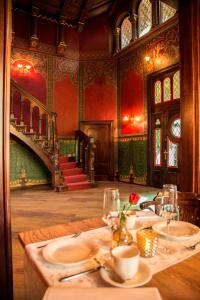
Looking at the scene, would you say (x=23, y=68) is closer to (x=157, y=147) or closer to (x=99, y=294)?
(x=157, y=147)

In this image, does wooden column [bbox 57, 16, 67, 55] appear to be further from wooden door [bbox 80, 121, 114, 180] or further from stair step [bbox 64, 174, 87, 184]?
stair step [bbox 64, 174, 87, 184]

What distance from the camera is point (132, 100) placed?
27.0 ft

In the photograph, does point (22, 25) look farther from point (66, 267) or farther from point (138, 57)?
point (66, 267)

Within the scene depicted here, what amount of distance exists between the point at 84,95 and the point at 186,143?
23.8ft

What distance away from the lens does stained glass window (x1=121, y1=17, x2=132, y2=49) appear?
852cm

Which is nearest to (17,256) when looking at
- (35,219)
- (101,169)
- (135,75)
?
(35,219)

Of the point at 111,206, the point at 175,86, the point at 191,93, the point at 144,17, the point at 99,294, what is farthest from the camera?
the point at 144,17

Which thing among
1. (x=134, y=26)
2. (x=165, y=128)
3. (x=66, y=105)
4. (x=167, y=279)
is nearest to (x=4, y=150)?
(x=167, y=279)

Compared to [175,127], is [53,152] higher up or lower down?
lower down

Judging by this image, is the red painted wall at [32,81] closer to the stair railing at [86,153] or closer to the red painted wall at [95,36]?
the stair railing at [86,153]

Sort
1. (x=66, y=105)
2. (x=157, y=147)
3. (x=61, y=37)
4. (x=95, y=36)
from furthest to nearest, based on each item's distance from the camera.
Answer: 1. (x=95, y=36)
2. (x=66, y=105)
3. (x=61, y=37)
4. (x=157, y=147)

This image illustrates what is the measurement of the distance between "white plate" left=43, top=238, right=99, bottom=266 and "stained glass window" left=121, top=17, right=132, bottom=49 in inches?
345

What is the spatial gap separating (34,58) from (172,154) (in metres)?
5.83

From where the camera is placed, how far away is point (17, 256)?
8.54 ft
